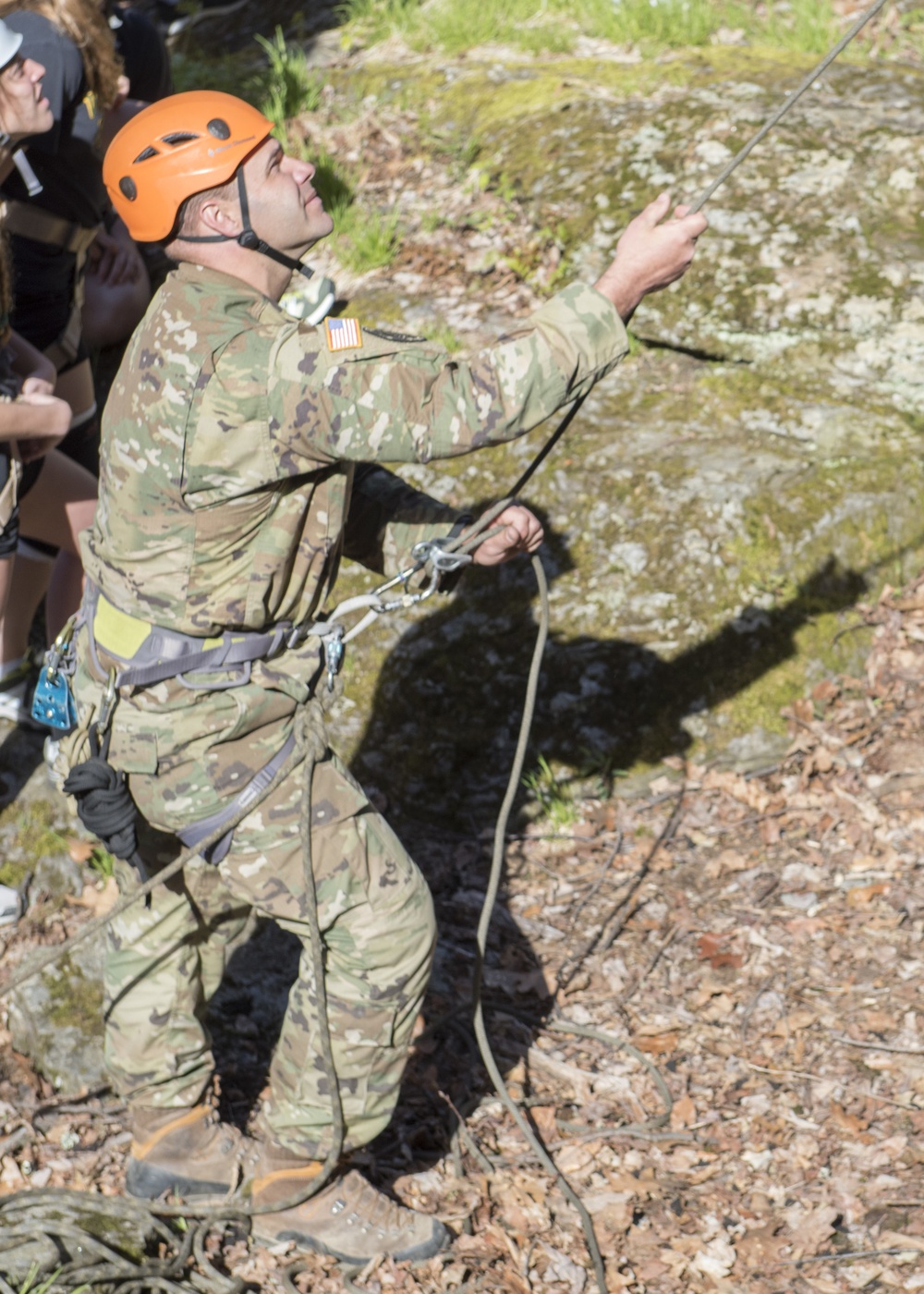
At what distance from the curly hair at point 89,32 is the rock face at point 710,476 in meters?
2.02

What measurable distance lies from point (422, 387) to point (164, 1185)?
8.03ft

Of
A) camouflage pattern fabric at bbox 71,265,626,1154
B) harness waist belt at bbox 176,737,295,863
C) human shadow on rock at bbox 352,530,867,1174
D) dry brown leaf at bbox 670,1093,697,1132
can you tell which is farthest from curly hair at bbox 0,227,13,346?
dry brown leaf at bbox 670,1093,697,1132

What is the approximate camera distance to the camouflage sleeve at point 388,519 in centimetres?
345

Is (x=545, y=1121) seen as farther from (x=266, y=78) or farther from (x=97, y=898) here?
(x=266, y=78)

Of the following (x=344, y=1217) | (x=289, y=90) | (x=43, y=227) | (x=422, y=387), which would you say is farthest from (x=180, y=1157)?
(x=289, y=90)

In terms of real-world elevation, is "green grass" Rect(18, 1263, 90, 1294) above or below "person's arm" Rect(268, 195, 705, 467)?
below

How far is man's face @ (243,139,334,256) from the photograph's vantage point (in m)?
2.81

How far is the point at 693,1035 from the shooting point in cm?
415

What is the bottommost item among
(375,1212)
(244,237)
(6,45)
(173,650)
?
(375,1212)

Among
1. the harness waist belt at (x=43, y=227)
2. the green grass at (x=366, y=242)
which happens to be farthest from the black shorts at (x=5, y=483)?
the green grass at (x=366, y=242)

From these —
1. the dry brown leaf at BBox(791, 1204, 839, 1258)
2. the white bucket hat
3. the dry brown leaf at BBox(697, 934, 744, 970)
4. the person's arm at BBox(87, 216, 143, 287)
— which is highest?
the white bucket hat

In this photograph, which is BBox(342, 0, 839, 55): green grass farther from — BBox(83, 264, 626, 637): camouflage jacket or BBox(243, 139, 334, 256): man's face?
BBox(83, 264, 626, 637): camouflage jacket

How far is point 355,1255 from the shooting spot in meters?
3.42

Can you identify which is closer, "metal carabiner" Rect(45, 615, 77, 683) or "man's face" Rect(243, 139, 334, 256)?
"man's face" Rect(243, 139, 334, 256)
